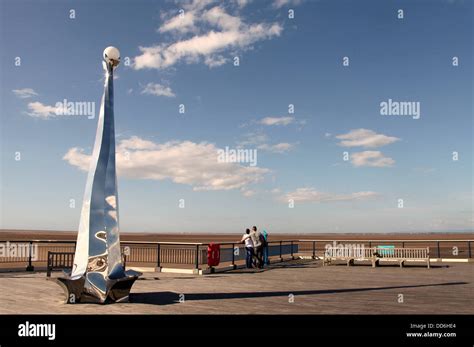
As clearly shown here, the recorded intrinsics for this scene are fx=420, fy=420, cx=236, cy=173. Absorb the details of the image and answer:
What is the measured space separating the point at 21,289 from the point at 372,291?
33.9 ft

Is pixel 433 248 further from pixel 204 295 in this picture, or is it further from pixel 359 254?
pixel 204 295

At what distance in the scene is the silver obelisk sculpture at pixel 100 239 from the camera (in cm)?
1003

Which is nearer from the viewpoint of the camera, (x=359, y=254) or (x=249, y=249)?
(x=249, y=249)

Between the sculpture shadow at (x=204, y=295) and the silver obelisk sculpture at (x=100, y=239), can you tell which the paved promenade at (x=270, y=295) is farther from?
the silver obelisk sculpture at (x=100, y=239)

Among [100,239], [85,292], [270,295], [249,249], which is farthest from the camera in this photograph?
[249,249]

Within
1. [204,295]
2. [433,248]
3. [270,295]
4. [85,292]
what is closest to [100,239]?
[85,292]

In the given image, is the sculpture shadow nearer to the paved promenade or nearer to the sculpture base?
the paved promenade

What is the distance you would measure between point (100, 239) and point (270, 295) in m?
4.67

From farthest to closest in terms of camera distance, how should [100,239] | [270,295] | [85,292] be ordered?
1. [270,295]
2. [100,239]
3. [85,292]

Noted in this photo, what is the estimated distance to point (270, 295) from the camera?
37.1ft

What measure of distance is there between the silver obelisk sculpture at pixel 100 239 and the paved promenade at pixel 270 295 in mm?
403

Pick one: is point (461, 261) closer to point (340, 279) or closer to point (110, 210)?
point (340, 279)

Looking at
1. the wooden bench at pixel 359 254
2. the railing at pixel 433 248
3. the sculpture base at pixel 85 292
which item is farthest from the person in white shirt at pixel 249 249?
the sculpture base at pixel 85 292
